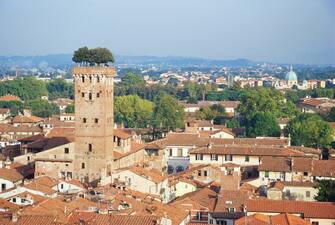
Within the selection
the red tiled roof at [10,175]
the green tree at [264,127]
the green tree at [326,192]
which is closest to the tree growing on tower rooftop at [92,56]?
the red tiled roof at [10,175]

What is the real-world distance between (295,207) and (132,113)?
52.5 m

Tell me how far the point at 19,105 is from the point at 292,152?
190 ft

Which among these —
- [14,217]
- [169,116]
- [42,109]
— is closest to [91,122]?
[14,217]

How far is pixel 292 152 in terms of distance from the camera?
1800 inches

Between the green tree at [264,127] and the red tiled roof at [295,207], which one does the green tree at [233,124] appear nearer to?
the green tree at [264,127]

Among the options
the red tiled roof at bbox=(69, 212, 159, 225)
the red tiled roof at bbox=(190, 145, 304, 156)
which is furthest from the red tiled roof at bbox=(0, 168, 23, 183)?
the red tiled roof at bbox=(69, 212, 159, 225)

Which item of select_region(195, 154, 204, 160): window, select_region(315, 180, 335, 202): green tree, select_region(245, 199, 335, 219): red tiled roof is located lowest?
select_region(195, 154, 204, 160): window

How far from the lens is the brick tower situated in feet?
138

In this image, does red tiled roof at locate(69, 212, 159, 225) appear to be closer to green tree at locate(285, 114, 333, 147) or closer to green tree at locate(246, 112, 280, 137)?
green tree at locate(285, 114, 333, 147)

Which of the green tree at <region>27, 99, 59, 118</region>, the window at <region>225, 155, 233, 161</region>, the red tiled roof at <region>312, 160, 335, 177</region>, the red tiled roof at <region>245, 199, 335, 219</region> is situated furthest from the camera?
the green tree at <region>27, 99, 59, 118</region>

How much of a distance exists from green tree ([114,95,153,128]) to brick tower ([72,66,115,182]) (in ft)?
118

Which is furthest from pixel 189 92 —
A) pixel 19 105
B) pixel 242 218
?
pixel 242 218

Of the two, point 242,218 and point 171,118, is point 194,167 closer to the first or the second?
point 242,218

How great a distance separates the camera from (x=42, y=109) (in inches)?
3723
